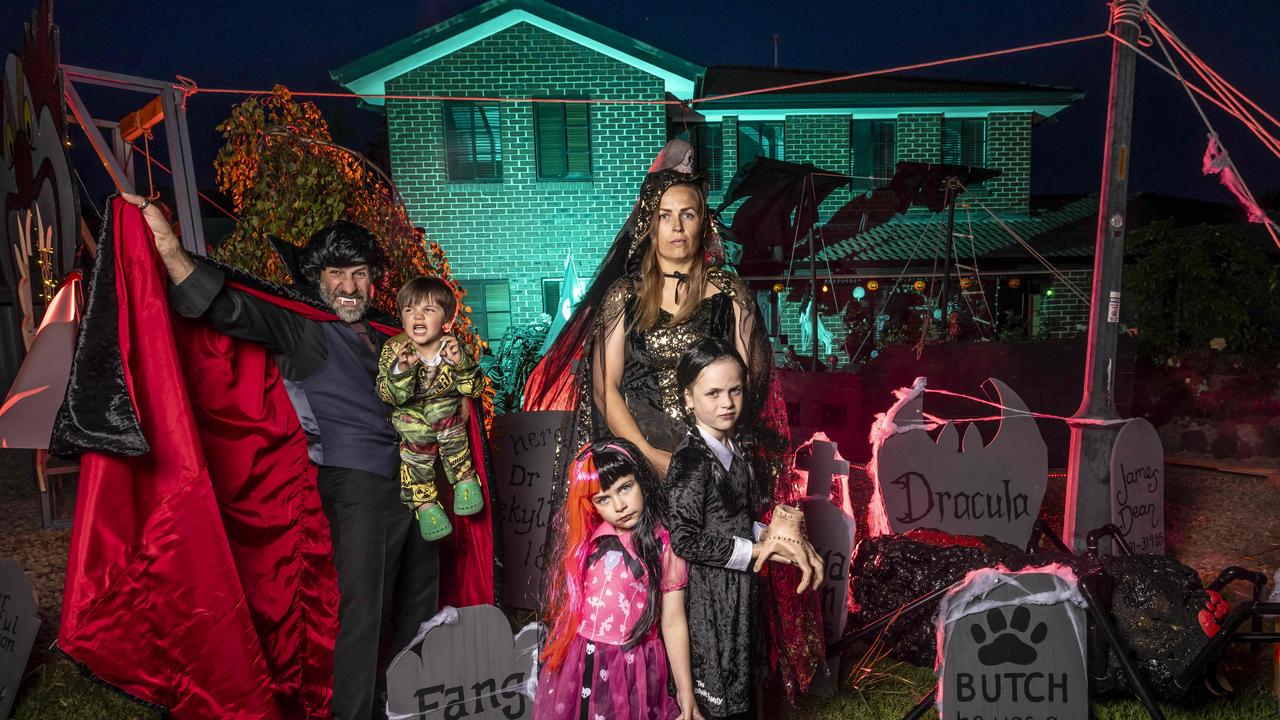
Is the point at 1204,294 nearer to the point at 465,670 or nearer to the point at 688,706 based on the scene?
the point at 688,706

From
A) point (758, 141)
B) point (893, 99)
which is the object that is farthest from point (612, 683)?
point (893, 99)

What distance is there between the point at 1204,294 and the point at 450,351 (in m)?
9.81

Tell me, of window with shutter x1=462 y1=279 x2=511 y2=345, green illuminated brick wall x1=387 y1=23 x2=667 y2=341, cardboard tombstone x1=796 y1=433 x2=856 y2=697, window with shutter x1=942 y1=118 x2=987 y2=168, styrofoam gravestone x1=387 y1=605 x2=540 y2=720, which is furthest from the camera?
window with shutter x1=942 y1=118 x2=987 y2=168

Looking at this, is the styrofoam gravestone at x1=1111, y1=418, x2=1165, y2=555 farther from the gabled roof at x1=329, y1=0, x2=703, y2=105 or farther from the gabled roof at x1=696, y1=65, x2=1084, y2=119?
the gabled roof at x1=696, y1=65, x2=1084, y2=119

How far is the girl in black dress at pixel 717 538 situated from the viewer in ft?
7.63

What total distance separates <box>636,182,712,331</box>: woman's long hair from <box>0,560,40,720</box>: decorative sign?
3.22 meters

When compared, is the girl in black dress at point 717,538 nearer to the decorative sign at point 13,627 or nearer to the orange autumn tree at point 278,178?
the orange autumn tree at point 278,178

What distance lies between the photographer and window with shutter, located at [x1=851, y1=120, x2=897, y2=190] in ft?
45.0

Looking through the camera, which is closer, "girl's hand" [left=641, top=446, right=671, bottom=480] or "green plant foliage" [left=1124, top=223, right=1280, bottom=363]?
"girl's hand" [left=641, top=446, right=671, bottom=480]

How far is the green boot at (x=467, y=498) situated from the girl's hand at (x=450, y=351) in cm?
50

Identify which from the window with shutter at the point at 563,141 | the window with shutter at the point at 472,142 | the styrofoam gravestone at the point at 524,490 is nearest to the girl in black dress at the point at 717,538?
the styrofoam gravestone at the point at 524,490

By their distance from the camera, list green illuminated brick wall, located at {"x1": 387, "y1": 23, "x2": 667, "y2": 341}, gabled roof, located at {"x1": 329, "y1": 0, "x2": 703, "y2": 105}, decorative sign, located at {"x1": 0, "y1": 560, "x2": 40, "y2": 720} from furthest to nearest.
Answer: green illuminated brick wall, located at {"x1": 387, "y1": 23, "x2": 667, "y2": 341}, gabled roof, located at {"x1": 329, "y1": 0, "x2": 703, "y2": 105}, decorative sign, located at {"x1": 0, "y1": 560, "x2": 40, "y2": 720}

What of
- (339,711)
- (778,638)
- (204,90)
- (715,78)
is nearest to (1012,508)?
(778,638)

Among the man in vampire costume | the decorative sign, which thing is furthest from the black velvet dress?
the decorative sign
